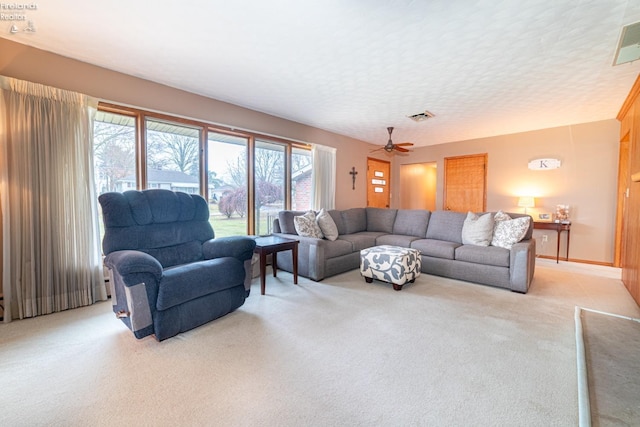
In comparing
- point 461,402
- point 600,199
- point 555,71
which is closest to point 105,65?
point 461,402

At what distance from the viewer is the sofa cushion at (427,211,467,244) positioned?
4.23 metres

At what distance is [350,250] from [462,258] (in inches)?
61.6

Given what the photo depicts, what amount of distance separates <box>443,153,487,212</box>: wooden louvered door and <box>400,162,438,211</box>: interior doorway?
1070 mm

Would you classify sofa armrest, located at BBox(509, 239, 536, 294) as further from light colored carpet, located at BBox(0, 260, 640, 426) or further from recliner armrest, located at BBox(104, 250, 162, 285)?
recliner armrest, located at BBox(104, 250, 162, 285)

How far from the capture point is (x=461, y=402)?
149cm

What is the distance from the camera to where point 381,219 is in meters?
5.24

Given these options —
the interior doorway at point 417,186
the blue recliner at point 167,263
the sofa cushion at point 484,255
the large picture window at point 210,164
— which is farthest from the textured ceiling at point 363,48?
the interior doorway at point 417,186

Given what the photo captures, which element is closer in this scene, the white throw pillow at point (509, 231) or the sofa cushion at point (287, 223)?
the white throw pillow at point (509, 231)

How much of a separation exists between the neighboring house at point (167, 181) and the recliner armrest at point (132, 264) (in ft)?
4.36

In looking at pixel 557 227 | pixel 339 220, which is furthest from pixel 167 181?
pixel 557 227

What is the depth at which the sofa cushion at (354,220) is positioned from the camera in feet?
16.2

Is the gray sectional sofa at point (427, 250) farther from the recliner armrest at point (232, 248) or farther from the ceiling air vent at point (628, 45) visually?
the ceiling air vent at point (628, 45)

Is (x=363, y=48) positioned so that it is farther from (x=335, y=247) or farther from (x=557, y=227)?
(x=557, y=227)

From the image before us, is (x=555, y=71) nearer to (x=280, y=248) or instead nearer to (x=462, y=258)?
(x=462, y=258)
